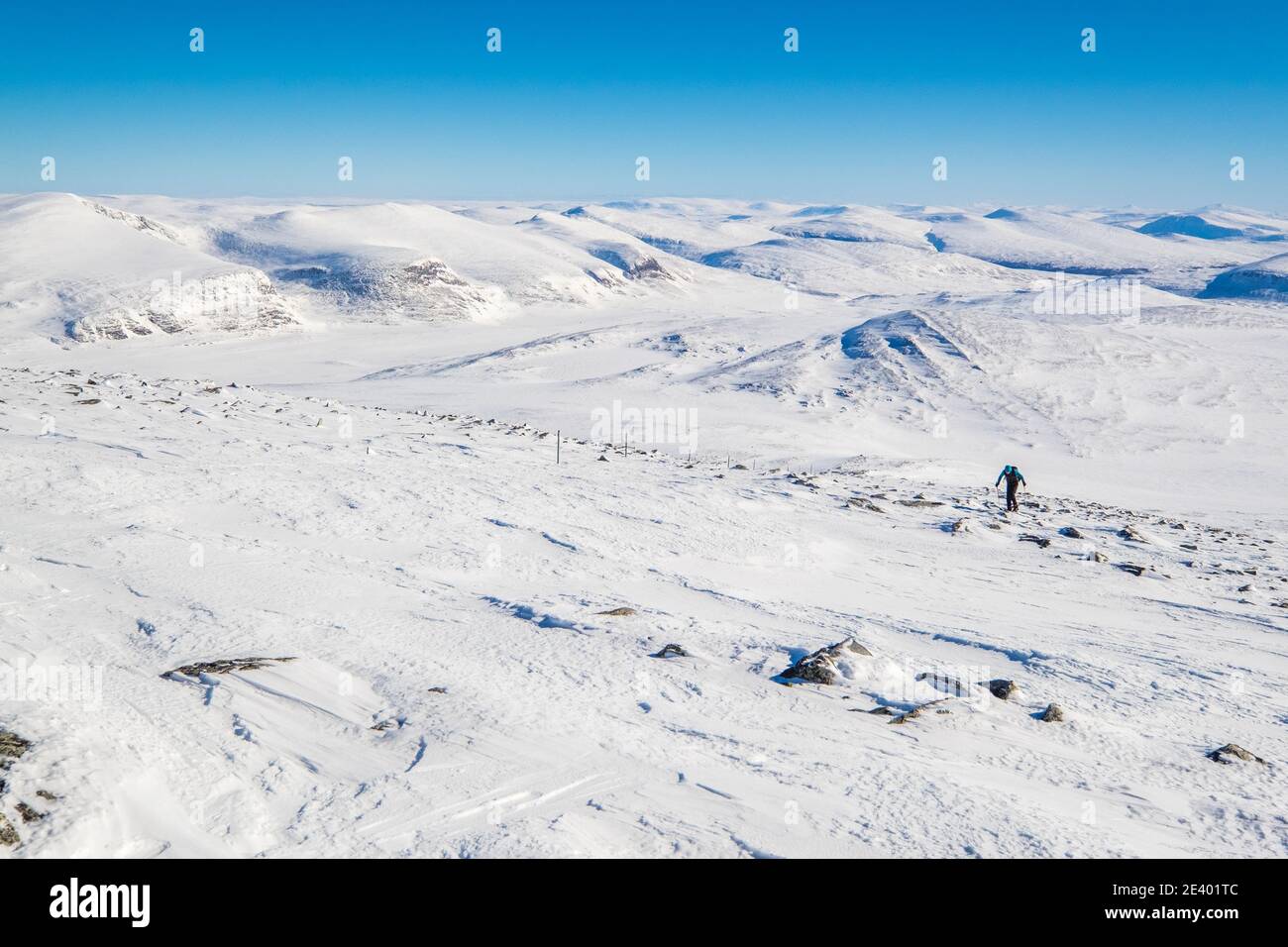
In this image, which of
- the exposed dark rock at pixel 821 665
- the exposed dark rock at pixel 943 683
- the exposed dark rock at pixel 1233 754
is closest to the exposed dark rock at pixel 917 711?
the exposed dark rock at pixel 943 683

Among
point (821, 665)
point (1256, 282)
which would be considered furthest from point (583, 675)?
point (1256, 282)

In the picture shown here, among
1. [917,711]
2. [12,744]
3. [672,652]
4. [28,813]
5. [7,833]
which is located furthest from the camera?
[672,652]

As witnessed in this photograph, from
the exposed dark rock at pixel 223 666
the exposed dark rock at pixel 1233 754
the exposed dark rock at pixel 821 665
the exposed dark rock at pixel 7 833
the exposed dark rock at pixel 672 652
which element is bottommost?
the exposed dark rock at pixel 1233 754

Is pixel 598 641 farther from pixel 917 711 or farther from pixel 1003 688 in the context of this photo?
pixel 1003 688

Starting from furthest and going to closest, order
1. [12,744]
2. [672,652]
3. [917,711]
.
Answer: [672,652] → [917,711] → [12,744]

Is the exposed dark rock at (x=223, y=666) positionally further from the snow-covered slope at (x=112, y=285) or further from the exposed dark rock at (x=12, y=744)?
the snow-covered slope at (x=112, y=285)

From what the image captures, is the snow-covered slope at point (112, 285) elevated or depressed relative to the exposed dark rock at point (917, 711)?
elevated

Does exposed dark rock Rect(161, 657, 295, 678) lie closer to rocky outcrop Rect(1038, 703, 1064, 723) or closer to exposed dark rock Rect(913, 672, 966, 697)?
exposed dark rock Rect(913, 672, 966, 697)

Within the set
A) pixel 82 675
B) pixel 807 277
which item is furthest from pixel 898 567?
pixel 807 277
